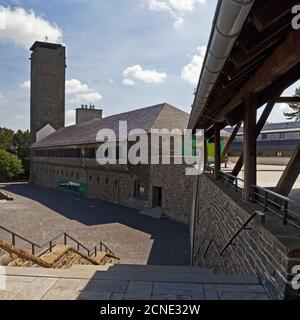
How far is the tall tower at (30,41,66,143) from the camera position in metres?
42.9

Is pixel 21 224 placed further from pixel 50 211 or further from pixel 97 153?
pixel 97 153

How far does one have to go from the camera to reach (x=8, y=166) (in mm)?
44906

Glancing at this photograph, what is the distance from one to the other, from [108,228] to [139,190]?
578 centimetres

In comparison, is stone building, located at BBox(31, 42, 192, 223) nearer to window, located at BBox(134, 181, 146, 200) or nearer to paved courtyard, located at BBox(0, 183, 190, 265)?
window, located at BBox(134, 181, 146, 200)

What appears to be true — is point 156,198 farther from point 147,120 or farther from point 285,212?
point 285,212

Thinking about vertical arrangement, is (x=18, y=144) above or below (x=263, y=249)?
above

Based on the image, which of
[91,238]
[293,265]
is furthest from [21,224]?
[293,265]

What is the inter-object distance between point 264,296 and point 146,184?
18.7m

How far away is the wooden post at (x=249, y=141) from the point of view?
5508 millimetres

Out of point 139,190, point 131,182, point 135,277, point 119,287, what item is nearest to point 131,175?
point 131,182

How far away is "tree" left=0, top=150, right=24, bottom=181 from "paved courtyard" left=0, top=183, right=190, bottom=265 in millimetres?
20869

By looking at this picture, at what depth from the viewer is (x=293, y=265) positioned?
300 centimetres

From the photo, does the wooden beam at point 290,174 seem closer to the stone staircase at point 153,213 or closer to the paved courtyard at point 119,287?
the paved courtyard at point 119,287

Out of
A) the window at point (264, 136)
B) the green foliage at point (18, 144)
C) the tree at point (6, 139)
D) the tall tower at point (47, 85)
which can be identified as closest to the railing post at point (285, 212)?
the window at point (264, 136)
